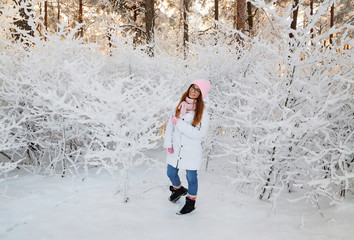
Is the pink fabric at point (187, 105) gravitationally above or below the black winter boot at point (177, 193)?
above

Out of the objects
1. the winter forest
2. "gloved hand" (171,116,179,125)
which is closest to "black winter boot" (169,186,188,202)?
the winter forest

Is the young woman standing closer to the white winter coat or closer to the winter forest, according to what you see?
the white winter coat

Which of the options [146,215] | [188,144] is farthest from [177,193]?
[188,144]

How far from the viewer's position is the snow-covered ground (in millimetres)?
2607

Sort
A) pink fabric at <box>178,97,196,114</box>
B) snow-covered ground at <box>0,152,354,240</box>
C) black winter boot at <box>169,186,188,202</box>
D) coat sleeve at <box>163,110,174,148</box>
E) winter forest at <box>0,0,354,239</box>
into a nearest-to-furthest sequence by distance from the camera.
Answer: snow-covered ground at <box>0,152,354,240</box>
winter forest at <box>0,0,354,239</box>
pink fabric at <box>178,97,196,114</box>
coat sleeve at <box>163,110,174,148</box>
black winter boot at <box>169,186,188,202</box>

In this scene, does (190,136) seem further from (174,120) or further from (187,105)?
(187,105)

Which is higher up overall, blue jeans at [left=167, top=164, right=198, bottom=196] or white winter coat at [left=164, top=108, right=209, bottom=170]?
white winter coat at [left=164, top=108, right=209, bottom=170]

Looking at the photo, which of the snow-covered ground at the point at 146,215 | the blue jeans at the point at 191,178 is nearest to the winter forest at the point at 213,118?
the snow-covered ground at the point at 146,215

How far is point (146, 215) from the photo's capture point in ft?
10.0

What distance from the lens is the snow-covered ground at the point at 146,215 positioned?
261 cm

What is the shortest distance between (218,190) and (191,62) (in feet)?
9.40

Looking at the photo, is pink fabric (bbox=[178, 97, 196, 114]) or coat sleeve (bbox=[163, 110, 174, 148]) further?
coat sleeve (bbox=[163, 110, 174, 148])

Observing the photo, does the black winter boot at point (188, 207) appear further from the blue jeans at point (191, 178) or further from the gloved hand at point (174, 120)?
the gloved hand at point (174, 120)


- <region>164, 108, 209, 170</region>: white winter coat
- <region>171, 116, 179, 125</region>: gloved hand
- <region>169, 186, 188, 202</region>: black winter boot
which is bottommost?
<region>169, 186, 188, 202</region>: black winter boot
